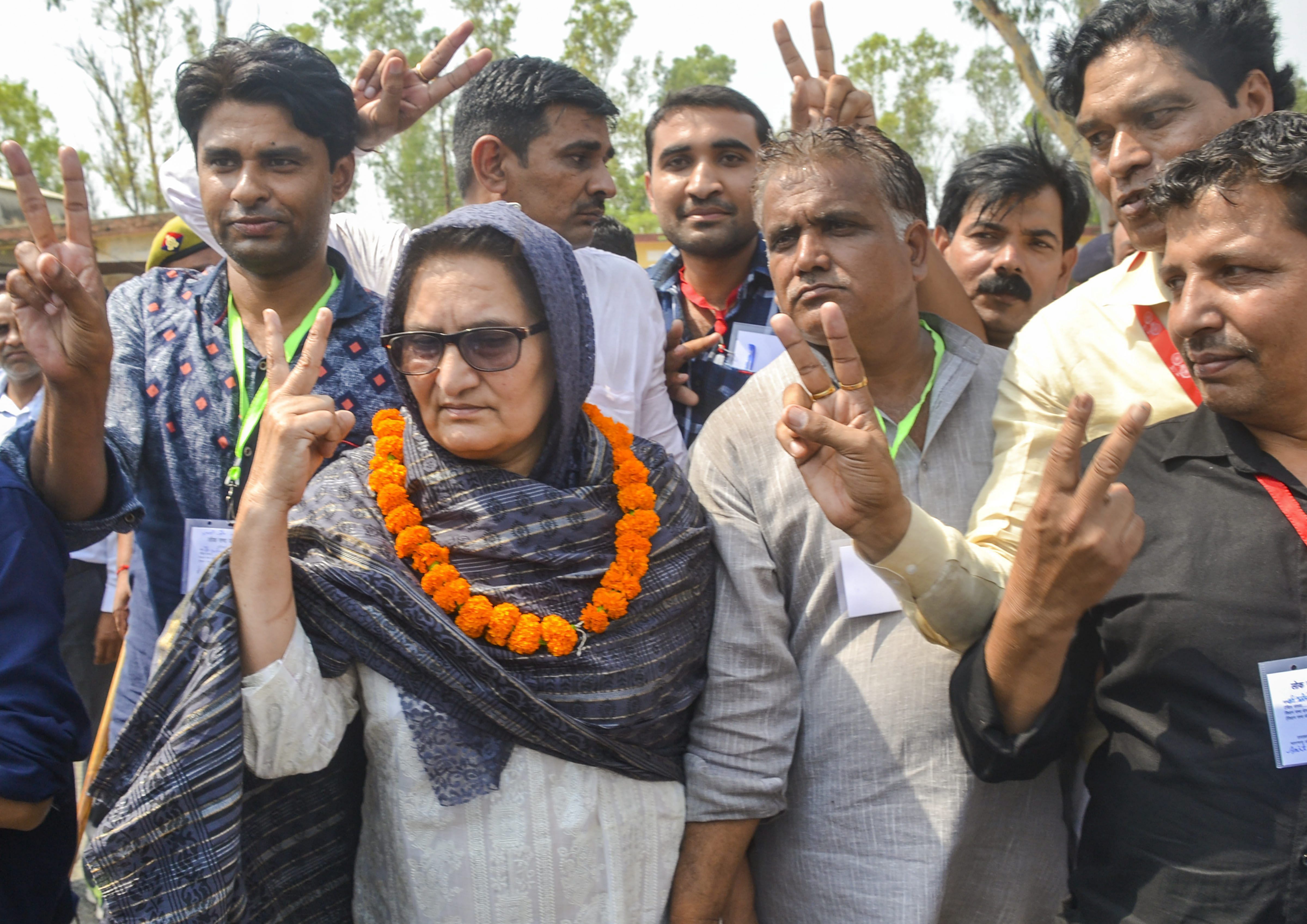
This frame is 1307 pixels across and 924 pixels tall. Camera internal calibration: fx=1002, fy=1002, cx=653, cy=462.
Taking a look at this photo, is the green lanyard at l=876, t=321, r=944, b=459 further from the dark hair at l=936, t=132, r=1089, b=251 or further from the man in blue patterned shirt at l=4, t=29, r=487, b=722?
the dark hair at l=936, t=132, r=1089, b=251

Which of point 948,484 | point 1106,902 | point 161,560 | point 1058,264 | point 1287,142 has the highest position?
point 1287,142

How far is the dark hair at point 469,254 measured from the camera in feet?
7.00

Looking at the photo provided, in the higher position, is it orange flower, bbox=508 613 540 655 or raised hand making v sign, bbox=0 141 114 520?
raised hand making v sign, bbox=0 141 114 520

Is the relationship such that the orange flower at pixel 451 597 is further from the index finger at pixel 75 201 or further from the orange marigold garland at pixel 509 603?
the index finger at pixel 75 201

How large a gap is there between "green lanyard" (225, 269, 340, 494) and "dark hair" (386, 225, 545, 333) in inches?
18.5

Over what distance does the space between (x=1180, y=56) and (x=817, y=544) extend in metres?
1.50

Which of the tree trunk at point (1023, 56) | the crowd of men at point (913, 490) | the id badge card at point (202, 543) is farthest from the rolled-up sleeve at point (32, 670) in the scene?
the tree trunk at point (1023, 56)

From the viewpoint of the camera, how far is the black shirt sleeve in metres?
1.94

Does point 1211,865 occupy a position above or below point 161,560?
below

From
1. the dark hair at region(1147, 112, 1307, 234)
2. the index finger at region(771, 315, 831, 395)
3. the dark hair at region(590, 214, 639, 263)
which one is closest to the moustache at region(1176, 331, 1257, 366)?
the dark hair at region(1147, 112, 1307, 234)

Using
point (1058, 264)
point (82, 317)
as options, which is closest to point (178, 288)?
point (82, 317)

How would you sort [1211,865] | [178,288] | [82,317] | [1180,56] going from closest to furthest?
[1211,865], [82,317], [1180,56], [178,288]

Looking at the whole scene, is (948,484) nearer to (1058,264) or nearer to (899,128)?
(1058,264)

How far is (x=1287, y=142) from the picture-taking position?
1.88m
